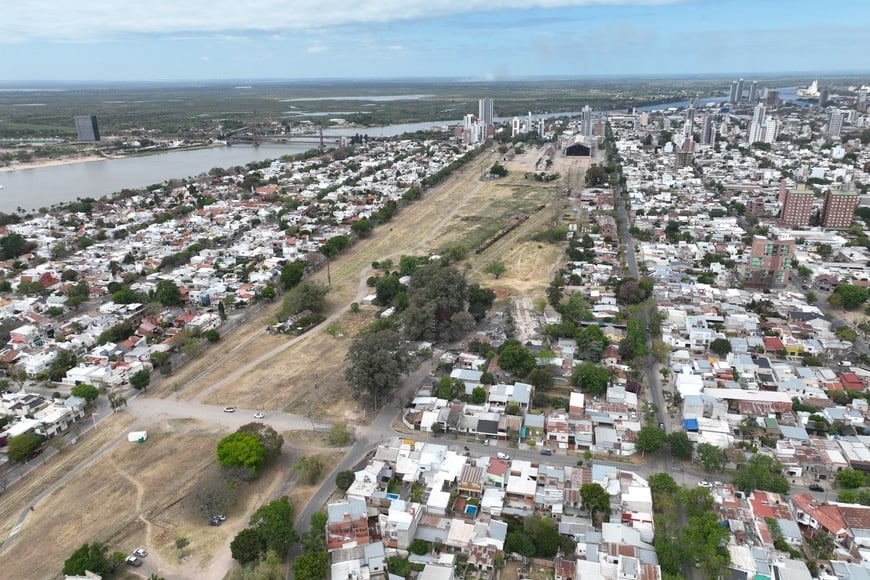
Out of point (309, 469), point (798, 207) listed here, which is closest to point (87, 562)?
point (309, 469)

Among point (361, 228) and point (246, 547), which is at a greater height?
point (361, 228)

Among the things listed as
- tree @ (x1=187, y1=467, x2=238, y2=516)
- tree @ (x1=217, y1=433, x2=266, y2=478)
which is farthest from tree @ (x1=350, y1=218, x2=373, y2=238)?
tree @ (x1=187, y1=467, x2=238, y2=516)

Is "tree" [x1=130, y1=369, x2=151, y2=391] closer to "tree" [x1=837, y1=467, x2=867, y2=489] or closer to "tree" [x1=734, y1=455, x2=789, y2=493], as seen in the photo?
"tree" [x1=734, y1=455, x2=789, y2=493]

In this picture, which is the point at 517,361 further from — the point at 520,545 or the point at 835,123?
the point at 835,123

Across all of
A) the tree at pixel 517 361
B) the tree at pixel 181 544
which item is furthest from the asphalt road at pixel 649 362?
the tree at pixel 181 544

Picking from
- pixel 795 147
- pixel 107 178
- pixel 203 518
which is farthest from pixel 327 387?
pixel 795 147

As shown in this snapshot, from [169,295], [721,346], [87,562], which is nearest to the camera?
[87,562]
